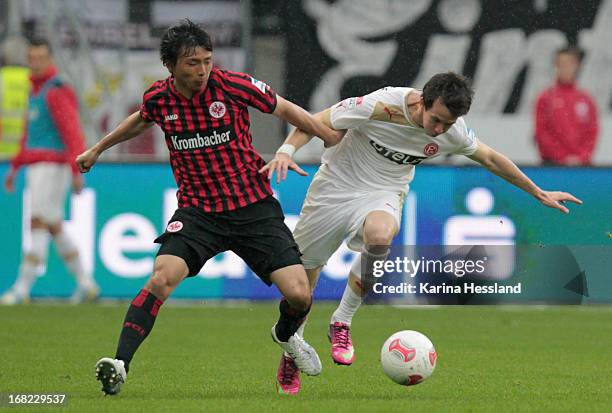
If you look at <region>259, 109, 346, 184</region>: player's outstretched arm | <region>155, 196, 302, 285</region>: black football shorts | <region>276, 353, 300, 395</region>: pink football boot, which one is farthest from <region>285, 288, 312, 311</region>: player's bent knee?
<region>259, 109, 346, 184</region>: player's outstretched arm

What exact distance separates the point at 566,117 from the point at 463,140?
19.4ft

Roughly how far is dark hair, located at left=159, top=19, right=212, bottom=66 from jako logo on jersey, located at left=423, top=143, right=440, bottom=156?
171cm

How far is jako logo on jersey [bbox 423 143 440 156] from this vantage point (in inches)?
325

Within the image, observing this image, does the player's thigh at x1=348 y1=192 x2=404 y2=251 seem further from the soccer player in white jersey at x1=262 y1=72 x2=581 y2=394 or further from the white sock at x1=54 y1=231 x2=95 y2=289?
the white sock at x1=54 y1=231 x2=95 y2=289

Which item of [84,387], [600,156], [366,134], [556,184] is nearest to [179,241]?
[84,387]

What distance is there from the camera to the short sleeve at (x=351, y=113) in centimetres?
825

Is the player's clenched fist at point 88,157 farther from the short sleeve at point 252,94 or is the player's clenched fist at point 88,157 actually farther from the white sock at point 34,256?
the white sock at point 34,256

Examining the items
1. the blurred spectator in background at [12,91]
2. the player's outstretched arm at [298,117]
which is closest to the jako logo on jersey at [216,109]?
the player's outstretched arm at [298,117]

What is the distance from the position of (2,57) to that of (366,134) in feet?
25.9

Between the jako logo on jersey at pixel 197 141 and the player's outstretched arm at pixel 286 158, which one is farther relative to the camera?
the jako logo on jersey at pixel 197 141

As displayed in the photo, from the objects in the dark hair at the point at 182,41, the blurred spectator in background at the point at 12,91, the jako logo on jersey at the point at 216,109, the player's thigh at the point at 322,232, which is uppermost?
the dark hair at the point at 182,41

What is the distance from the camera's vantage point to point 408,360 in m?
7.34

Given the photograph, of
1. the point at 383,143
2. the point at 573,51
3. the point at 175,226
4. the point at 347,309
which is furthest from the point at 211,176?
the point at 573,51

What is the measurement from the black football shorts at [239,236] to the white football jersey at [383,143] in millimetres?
1043
